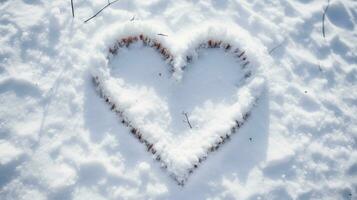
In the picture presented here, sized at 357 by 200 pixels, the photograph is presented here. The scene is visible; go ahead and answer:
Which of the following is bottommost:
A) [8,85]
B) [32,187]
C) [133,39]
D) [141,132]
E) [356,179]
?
[356,179]

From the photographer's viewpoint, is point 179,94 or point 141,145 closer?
point 141,145

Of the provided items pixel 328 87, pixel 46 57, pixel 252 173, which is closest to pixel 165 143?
pixel 252 173

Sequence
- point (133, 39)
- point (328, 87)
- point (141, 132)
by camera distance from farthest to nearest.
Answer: point (328, 87), point (133, 39), point (141, 132)

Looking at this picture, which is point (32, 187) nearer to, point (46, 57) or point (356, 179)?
point (46, 57)
